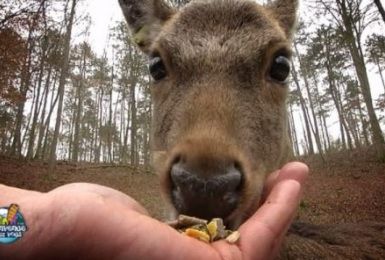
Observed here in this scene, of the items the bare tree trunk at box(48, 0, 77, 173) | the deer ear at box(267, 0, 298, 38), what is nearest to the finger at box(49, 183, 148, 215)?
the deer ear at box(267, 0, 298, 38)

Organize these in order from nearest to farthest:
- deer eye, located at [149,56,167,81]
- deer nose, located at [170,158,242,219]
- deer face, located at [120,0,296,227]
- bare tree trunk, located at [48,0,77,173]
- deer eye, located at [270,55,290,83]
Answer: deer nose, located at [170,158,242,219] < deer face, located at [120,0,296,227] < deer eye, located at [270,55,290,83] < deer eye, located at [149,56,167,81] < bare tree trunk, located at [48,0,77,173]

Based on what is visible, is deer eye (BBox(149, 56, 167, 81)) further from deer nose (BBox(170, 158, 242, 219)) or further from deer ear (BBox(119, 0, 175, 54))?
deer nose (BBox(170, 158, 242, 219))

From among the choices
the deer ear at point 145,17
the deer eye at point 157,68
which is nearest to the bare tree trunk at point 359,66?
the deer ear at point 145,17

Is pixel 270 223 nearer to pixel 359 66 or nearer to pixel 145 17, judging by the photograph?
pixel 145 17

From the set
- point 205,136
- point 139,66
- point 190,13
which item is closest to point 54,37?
point 139,66

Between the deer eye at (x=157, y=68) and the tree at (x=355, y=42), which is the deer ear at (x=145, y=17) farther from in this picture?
the tree at (x=355, y=42)

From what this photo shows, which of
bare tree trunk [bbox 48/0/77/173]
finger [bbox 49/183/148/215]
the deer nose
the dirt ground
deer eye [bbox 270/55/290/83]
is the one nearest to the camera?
finger [bbox 49/183/148/215]
